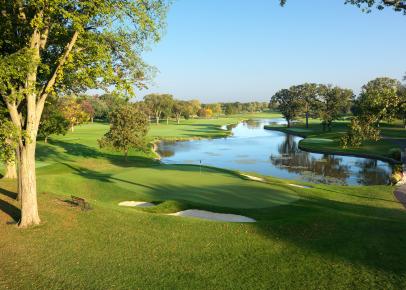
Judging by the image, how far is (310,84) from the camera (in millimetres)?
147250

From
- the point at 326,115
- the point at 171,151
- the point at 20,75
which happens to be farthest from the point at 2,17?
the point at 326,115

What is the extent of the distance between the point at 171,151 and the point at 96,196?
48.4 metres

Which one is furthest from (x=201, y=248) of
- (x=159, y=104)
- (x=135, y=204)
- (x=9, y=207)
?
(x=159, y=104)

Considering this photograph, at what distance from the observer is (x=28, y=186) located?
51.5 feet

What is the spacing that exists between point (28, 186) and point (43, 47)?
19.4 feet

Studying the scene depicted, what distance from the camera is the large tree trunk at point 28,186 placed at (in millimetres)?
15477

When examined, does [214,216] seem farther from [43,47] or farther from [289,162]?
[289,162]

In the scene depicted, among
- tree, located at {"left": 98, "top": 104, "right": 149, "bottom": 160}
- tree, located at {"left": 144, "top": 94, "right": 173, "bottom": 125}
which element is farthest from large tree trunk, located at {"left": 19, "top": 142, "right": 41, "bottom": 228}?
tree, located at {"left": 144, "top": 94, "right": 173, "bottom": 125}

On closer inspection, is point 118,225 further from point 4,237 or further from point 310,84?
point 310,84

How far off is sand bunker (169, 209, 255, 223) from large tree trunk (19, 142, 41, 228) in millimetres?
7400

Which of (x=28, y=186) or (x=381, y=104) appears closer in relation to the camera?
(x=28, y=186)

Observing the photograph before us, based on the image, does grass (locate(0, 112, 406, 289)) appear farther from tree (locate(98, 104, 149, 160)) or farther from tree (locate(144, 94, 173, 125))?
tree (locate(144, 94, 173, 125))

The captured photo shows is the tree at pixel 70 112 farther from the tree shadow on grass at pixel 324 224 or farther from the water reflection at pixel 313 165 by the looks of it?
the tree shadow on grass at pixel 324 224

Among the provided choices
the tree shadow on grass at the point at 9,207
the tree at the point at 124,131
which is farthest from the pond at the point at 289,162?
A: the tree shadow on grass at the point at 9,207
